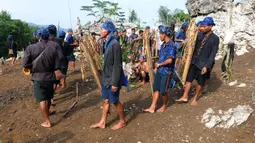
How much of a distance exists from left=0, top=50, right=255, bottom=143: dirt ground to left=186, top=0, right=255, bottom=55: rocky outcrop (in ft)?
12.2

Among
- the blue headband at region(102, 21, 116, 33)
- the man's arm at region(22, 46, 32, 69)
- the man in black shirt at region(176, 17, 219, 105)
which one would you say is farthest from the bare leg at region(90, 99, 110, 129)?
the man in black shirt at region(176, 17, 219, 105)

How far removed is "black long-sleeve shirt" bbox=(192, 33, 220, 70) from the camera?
405 cm

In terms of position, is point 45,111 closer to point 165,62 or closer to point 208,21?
point 165,62

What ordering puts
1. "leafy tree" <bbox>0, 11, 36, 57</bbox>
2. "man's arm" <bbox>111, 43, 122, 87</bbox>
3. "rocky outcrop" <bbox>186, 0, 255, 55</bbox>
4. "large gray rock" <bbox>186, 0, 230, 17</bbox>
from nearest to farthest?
"man's arm" <bbox>111, 43, 122, 87</bbox>
"rocky outcrop" <bbox>186, 0, 255, 55</bbox>
"large gray rock" <bbox>186, 0, 230, 17</bbox>
"leafy tree" <bbox>0, 11, 36, 57</bbox>

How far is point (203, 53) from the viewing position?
4172mm

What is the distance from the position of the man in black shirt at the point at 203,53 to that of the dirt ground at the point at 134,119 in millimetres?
525

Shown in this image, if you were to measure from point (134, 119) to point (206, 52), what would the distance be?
68.5 inches

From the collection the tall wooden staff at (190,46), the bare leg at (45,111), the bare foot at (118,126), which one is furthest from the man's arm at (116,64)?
the tall wooden staff at (190,46)

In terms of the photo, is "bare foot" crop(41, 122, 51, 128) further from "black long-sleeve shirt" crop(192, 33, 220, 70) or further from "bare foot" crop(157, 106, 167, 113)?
"black long-sleeve shirt" crop(192, 33, 220, 70)

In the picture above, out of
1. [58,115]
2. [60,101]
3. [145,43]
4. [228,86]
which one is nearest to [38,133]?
[58,115]

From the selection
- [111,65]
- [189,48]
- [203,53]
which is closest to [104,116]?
[111,65]

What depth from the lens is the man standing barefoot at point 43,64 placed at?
377cm

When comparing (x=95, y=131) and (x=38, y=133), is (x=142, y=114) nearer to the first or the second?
(x=95, y=131)

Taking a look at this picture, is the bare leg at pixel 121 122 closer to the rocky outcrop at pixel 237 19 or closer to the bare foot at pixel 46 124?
the bare foot at pixel 46 124
